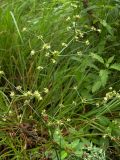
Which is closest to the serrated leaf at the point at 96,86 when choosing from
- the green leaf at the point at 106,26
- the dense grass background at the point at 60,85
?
the dense grass background at the point at 60,85

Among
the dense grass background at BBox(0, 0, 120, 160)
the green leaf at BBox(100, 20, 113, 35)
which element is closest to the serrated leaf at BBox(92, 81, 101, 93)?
the dense grass background at BBox(0, 0, 120, 160)

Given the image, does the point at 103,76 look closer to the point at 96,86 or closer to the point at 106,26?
the point at 96,86

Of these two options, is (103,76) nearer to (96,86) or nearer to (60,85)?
(96,86)

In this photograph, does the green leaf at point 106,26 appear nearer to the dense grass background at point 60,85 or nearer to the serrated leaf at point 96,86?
the dense grass background at point 60,85

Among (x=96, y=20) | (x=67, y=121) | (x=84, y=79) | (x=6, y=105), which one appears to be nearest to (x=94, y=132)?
(x=67, y=121)

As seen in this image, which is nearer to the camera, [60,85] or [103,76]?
[103,76]

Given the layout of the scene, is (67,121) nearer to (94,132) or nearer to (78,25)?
(94,132)

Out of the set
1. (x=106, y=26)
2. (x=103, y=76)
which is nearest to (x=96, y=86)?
(x=103, y=76)

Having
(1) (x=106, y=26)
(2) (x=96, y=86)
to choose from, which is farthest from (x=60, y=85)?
(1) (x=106, y=26)

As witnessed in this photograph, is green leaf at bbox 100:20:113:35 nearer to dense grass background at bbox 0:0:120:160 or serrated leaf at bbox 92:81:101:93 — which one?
dense grass background at bbox 0:0:120:160

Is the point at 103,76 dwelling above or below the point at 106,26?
below
